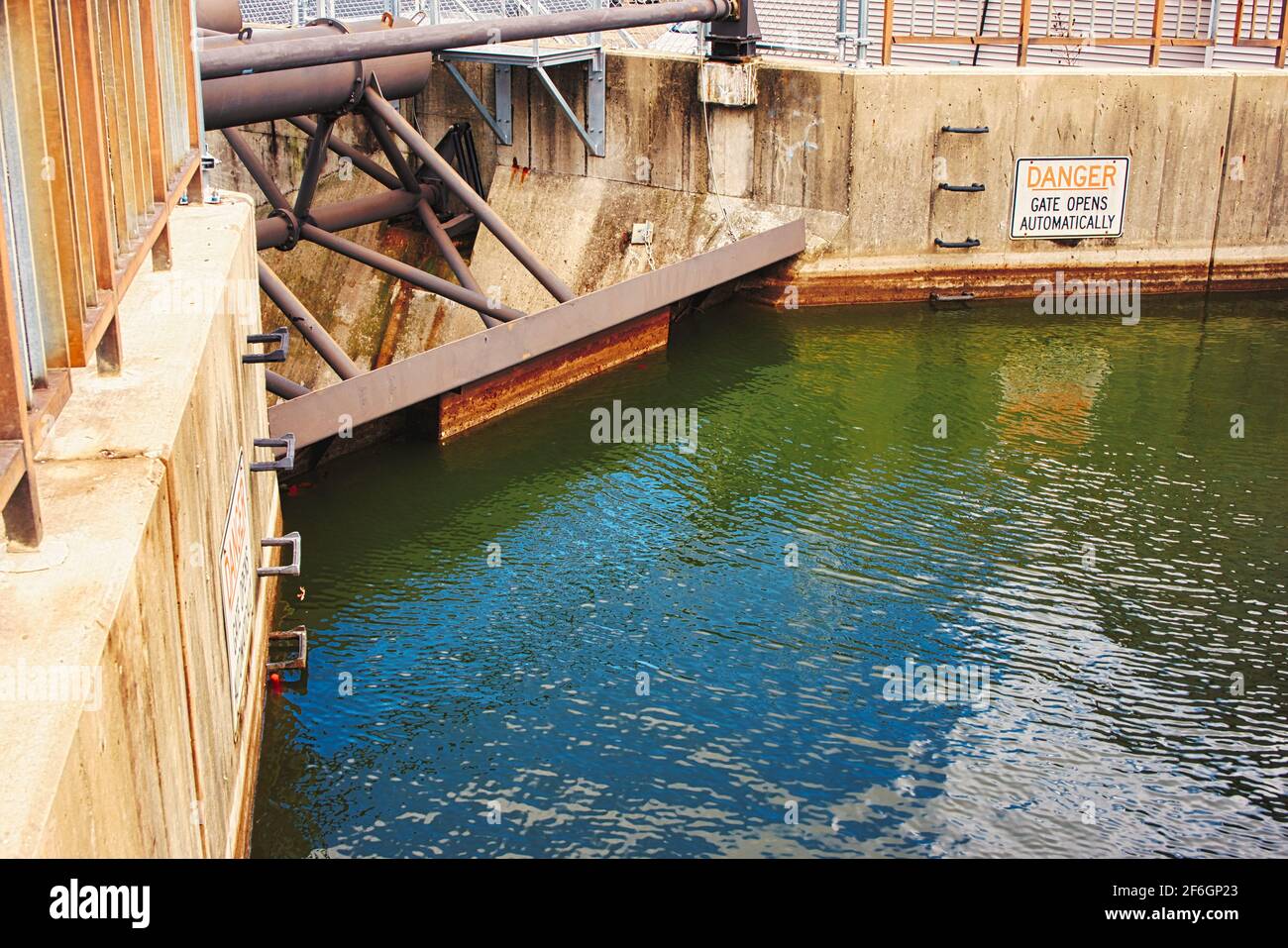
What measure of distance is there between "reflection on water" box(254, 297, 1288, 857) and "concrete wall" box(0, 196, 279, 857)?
1.46 metres

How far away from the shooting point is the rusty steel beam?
11586mm

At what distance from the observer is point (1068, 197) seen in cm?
1764

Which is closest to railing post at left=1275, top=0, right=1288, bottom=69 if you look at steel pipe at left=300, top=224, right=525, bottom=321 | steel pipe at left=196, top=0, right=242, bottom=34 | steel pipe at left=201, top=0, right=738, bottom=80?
steel pipe at left=201, top=0, right=738, bottom=80

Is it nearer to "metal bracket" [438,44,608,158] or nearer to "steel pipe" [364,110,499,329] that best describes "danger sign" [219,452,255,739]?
"steel pipe" [364,110,499,329]

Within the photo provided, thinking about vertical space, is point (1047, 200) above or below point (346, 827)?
above

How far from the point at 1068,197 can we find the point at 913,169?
79.3 inches

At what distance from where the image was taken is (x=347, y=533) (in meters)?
11.5

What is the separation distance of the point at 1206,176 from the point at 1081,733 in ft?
38.1

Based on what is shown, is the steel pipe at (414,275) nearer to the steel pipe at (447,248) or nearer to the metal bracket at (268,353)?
the steel pipe at (447,248)

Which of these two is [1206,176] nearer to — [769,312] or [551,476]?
[769,312]

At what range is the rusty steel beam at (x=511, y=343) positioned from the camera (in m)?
11.6

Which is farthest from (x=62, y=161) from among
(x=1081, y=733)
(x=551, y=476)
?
(x=551, y=476)

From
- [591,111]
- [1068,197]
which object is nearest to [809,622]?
[1068,197]

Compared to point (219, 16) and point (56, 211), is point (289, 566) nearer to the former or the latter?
point (56, 211)
